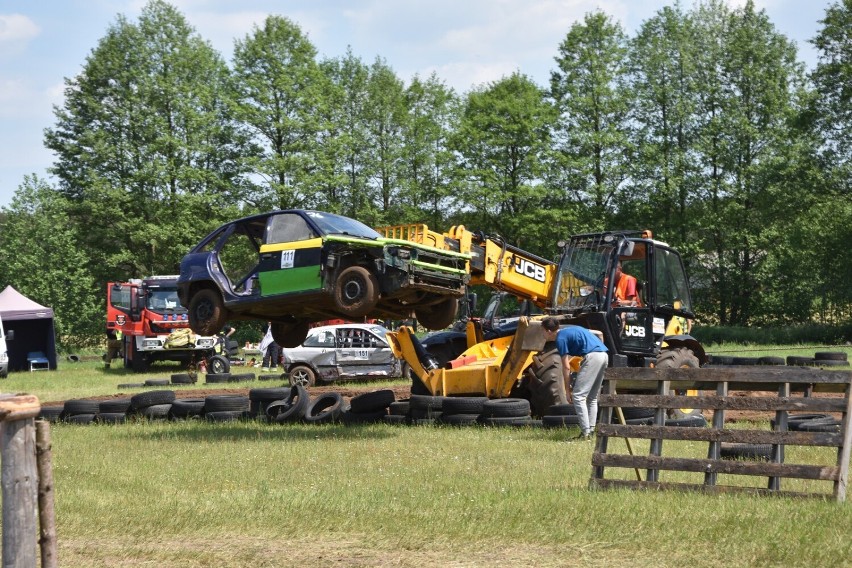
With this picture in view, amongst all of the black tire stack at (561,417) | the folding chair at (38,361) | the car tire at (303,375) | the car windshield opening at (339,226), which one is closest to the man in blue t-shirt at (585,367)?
the black tire stack at (561,417)

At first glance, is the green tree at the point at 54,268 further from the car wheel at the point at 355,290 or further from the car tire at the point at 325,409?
the car wheel at the point at 355,290

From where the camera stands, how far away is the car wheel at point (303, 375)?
26.4 meters

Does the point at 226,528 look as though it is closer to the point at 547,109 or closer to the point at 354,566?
the point at 354,566

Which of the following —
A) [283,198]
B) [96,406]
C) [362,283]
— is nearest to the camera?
[362,283]

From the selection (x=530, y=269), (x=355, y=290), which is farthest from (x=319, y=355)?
(x=355, y=290)

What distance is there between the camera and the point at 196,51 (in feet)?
184

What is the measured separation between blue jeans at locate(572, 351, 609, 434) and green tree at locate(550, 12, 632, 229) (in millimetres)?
36924

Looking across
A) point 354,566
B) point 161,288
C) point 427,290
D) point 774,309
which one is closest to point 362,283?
point 427,290

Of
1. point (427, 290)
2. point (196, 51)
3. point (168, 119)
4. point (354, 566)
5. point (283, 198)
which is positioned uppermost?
point (196, 51)

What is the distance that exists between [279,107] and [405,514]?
1841 inches

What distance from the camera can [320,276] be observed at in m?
14.3

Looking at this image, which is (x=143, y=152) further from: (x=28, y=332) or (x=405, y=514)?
(x=405, y=514)

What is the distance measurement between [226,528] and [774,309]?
44.6m

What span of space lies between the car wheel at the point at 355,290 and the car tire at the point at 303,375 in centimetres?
1237
